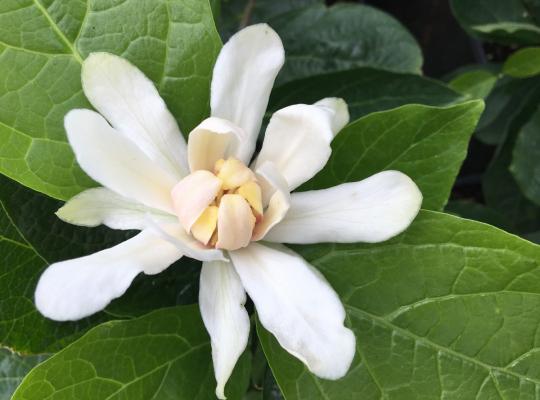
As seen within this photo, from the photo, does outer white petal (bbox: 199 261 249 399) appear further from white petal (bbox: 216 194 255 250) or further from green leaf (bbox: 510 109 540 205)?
green leaf (bbox: 510 109 540 205)

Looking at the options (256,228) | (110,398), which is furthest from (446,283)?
(110,398)

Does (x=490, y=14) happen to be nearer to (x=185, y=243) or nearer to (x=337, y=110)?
(x=337, y=110)

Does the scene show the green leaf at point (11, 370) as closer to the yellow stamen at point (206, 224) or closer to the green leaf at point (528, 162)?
the yellow stamen at point (206, 224)

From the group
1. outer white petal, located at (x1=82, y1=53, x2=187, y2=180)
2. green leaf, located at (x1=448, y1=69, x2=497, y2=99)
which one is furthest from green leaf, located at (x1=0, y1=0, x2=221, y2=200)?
green leaf, located at (x1=448, y1=69, x2=497, y2=99)

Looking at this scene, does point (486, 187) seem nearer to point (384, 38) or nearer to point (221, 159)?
point (384, 38)

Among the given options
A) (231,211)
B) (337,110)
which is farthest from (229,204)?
(337,110)
